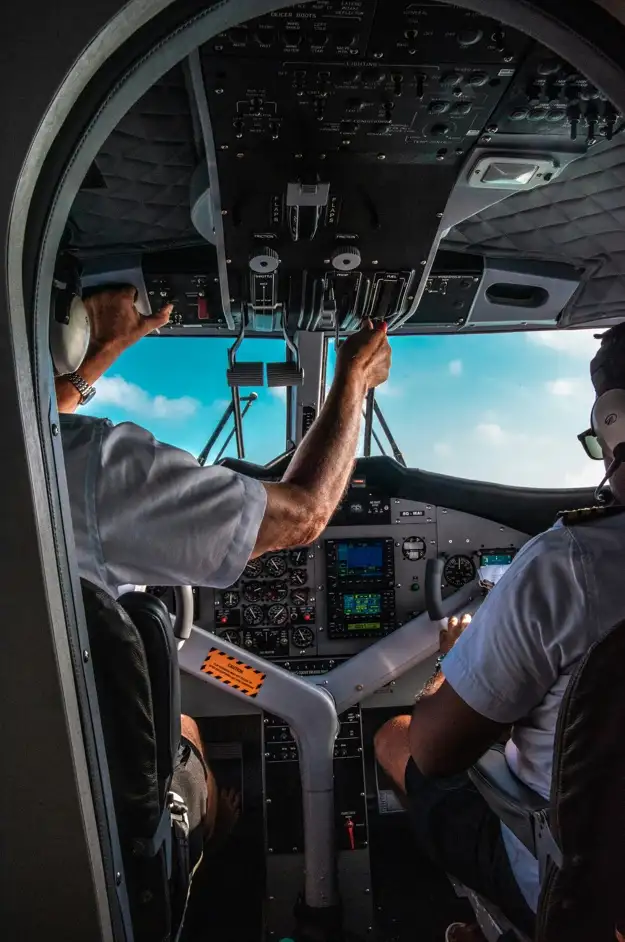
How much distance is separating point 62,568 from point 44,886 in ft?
1.14

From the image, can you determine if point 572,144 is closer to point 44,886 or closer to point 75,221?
point 75,221

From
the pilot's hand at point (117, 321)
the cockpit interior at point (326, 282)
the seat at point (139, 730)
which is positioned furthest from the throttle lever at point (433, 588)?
the seat at point (139, 730)

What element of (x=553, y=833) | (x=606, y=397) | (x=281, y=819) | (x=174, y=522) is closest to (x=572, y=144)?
(x=606, y=397)

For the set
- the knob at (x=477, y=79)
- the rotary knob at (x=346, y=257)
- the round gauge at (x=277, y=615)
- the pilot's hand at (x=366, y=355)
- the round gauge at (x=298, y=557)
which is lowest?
the round gauge at (x=277, y=615)

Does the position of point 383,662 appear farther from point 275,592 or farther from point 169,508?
point 169,508

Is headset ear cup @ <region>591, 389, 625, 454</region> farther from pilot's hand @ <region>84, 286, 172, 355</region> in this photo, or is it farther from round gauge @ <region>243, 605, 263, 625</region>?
round gauge @ <region>243, 605, 263, 625</region>

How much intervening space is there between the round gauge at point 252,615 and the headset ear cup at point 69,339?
2104mm

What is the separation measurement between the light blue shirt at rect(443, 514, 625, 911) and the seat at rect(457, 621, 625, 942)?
0.60 ft

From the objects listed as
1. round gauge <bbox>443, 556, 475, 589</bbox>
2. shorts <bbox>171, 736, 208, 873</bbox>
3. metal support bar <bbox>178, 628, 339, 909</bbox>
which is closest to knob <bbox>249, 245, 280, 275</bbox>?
shorts <bbox>171, 736, 208, 873</bbox>

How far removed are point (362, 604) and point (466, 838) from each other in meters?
1.65

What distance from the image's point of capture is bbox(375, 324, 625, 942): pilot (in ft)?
4.28

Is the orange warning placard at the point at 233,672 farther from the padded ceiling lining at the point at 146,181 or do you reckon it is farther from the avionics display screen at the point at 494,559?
the padded ceiling lining at the point at 146,181

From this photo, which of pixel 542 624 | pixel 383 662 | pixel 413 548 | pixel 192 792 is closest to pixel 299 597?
pixel 383 662

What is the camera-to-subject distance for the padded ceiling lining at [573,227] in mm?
2174
